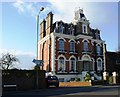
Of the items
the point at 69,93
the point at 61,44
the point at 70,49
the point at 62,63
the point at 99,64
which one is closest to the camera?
the point at 69,93

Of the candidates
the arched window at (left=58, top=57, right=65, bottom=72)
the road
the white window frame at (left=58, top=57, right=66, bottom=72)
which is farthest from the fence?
the white window frame at (left=58, top=57, right=66, bottom=72)

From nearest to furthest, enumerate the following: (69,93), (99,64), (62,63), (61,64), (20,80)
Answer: (69,93), (20,80), (61,64), (62,63), (99,64)

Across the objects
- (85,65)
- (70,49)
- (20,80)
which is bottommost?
(20,80)

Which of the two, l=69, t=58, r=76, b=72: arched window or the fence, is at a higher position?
l=69, t=58, r=76, b=72: arched window

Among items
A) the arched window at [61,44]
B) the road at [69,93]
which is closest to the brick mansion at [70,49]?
the arched window at [61,44]

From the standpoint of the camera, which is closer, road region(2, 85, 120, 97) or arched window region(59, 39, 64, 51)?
road region(2, 85, 120, 97)

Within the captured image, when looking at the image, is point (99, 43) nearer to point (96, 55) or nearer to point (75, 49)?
point (96, 55)

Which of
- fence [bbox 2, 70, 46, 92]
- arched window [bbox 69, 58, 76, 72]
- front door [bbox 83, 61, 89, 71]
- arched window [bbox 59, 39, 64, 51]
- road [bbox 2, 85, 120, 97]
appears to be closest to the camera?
road [bbox 2, 85, 120, 97]

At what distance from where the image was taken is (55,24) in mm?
52500

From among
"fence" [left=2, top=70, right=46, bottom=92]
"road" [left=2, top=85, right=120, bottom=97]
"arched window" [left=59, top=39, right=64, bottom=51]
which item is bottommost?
"road" [left=2, top=85, right=120, bottom=97]

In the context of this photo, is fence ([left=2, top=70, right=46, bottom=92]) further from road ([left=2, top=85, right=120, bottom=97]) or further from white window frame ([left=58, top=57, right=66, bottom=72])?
white window frame ([left=58, top=57, right=66, bottom=72])

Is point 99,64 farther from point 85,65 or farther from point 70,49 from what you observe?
point 70,49

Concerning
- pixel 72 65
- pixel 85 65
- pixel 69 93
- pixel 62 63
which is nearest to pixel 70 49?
pixel 72 65

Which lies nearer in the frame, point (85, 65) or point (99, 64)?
point (85, 65)
